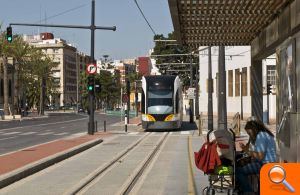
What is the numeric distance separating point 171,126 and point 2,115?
1621 inches

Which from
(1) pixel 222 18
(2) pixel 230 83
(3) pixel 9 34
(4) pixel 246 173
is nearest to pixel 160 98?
(3) pixel 9 34

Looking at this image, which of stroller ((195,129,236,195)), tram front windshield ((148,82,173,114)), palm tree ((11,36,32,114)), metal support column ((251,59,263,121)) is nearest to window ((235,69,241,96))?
tram front windshield ((148,82,173,114))

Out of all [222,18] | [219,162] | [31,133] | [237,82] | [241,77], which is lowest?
[31,133]

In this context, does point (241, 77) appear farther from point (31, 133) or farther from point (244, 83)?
point (31, 133)

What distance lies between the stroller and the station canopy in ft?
8.82

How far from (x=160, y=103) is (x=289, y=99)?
27986mm

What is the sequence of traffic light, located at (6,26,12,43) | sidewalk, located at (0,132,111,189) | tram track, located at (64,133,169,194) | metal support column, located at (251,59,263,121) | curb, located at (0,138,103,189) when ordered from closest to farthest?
tram track, located at (64,133,169,194)
curb, located at (0,138,103,189)
sidewalk, located at (0,132,111,189)
metal support column, located at (251,59,263,121)
traffic light, located at (6,26,12,43)

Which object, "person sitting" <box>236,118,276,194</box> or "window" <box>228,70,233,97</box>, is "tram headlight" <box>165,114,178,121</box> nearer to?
"person sitting" <box>236,118,276,194</box>

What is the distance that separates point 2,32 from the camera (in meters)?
76.3

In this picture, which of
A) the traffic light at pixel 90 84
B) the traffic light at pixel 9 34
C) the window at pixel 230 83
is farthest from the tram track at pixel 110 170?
the window at pixel 230 83

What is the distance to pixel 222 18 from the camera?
39.7ft

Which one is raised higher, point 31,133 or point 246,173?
point 246,173

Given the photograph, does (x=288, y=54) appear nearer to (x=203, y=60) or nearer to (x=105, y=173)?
(x=105, y=173)

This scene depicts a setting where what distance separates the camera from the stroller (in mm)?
8445
